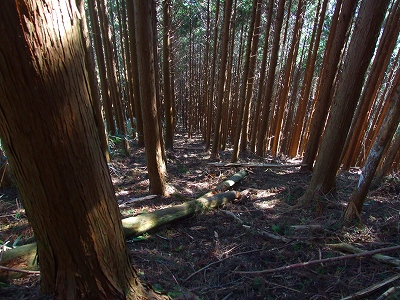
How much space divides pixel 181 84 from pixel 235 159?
21.0m

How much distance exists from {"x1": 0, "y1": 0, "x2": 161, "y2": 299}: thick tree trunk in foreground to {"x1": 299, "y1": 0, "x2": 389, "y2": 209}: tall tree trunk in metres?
3.85

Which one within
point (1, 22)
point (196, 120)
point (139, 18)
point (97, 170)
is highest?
point (139, 18)

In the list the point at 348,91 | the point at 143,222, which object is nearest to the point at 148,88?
the point at 143,222

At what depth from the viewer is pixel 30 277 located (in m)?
2.55

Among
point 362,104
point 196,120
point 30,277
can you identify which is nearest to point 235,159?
point 362,104

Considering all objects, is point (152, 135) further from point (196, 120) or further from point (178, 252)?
point (196, 120)

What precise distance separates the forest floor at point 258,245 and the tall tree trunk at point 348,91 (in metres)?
0.44

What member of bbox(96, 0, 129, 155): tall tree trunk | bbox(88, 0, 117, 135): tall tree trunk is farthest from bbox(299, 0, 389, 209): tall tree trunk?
bbox(96, 0, 129, 155): tall tree trunk

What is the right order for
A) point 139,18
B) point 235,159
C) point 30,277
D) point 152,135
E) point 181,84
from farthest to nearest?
point 181,84, point 235,159, point 152,135, point 139,18, point 30,277

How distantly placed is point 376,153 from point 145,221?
3.35 m

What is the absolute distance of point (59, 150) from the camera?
134 cm

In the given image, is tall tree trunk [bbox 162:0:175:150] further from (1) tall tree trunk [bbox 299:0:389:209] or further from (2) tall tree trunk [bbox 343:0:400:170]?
(1) tall tree trunk [bbox 299:0:389:209]

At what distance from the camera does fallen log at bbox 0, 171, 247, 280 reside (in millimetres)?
2623

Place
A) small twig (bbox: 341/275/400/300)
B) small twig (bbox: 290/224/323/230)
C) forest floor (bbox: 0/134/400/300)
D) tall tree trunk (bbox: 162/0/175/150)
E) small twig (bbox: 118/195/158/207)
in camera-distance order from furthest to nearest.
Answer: tall tree trunk (bbox: 162/0/175/150), small twig (bbox: 118/195/158/207), small twig (bbox: 290/224/323/230), forest floor (bbox: 0/134/400/300), small twig (bbox: 341/275/400/300)
